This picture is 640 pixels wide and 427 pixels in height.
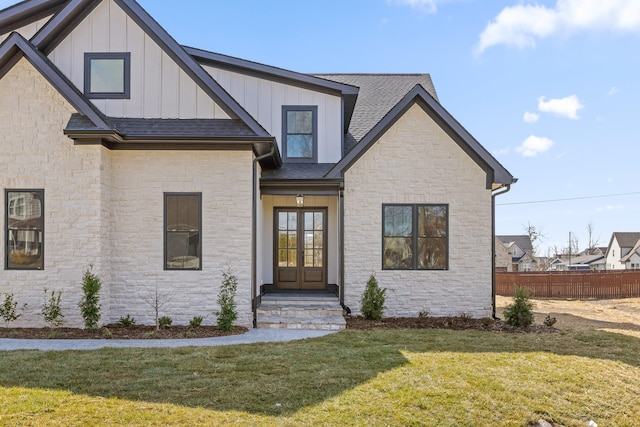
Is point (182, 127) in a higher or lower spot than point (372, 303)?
higher

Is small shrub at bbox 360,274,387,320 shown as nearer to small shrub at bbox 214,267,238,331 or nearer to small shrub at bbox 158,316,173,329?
small shrub at bbox 214,267,238,331

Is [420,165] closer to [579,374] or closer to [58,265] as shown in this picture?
[579,374]

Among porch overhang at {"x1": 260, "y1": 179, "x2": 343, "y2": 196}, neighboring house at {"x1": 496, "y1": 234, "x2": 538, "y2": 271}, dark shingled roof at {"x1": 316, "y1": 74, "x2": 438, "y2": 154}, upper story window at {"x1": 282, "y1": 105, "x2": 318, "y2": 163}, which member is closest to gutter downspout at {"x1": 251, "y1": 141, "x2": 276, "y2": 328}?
porch overhang at {"x1": 260, "y1": 179, "x2": 343, "y2": 196}

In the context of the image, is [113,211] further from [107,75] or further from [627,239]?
[627,239]

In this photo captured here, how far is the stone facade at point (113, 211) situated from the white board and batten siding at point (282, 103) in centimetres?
301

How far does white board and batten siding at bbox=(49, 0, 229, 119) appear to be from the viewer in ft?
32.8

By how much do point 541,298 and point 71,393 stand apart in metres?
19.5

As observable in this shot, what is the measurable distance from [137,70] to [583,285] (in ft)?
64.8

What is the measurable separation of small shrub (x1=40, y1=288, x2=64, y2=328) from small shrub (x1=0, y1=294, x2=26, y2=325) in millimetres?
497

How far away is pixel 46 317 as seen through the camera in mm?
8992

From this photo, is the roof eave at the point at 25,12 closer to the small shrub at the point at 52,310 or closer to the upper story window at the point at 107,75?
the upper story window at the point at 107,75

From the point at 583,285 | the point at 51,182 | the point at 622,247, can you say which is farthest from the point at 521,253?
the point at 51,182

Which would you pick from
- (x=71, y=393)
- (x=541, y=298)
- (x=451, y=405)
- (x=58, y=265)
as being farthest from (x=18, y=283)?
(x=541, y=298)

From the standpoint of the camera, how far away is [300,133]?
12500 millimetres
